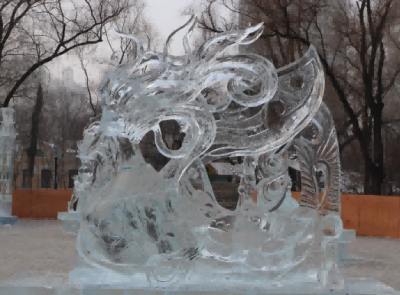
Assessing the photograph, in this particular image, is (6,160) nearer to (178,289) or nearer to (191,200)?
(191,200)

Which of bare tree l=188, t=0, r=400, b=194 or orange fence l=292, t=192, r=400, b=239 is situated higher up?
bare tree l=188, t=0, r=400, b=194

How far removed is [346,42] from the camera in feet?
44.4

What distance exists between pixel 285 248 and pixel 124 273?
3.46ft

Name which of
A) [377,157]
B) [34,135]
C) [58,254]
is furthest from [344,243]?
[34,135]

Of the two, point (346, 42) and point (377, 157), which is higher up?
point (346, 42)

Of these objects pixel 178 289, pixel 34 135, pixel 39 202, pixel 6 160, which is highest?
pixel 34 135

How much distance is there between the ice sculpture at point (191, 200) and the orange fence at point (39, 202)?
980cm

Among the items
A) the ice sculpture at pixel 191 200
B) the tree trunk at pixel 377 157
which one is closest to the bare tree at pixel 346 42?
the tree trunk at pixel 377 157

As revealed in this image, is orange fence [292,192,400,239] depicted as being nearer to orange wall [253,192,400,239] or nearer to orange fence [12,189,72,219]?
orange wall [253,192,400,239]

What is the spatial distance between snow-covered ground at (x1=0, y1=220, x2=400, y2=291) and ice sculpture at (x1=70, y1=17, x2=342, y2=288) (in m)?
2.00

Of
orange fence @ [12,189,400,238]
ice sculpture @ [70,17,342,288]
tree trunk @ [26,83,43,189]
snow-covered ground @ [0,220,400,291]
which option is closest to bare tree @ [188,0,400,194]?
orange fence @ [12,189,400,238]

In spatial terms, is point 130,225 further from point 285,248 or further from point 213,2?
point 213,2

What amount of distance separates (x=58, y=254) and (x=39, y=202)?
6.46 metres

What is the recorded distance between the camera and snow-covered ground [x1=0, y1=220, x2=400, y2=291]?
5.67 metres
